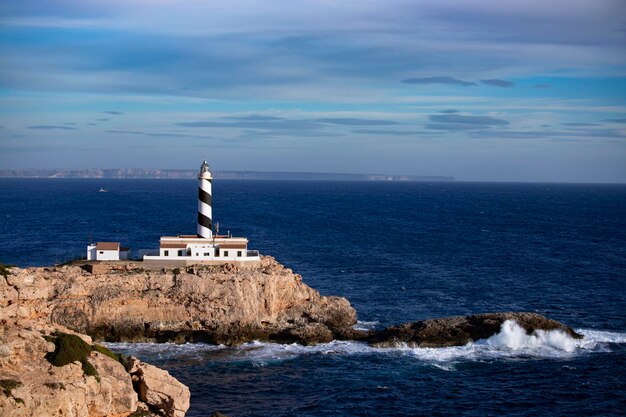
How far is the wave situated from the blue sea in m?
0.13

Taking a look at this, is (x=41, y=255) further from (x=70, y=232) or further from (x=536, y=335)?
(x=536, y=335)

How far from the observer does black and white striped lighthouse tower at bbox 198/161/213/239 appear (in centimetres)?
6084

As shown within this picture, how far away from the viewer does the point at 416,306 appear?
6150cm

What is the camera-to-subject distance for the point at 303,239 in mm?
103062

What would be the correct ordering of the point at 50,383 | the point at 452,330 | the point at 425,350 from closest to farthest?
the point at 50,383, the point at 425,350, the point at 452,330

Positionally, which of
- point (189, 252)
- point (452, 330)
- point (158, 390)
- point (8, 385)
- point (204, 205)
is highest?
point (204, 205)

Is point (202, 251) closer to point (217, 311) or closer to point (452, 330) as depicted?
point (217, 311)

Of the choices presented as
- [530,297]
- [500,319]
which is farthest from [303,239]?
[500,319]

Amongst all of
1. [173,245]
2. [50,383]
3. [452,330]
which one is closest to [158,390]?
[50,383]

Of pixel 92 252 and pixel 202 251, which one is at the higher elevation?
pixel 202 251

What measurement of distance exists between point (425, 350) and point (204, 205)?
74.4 feet

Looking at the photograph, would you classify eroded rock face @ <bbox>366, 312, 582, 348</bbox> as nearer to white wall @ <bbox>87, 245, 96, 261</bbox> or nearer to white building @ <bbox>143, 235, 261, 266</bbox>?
white building @ <bbox>143, 235, 261, 266</bbox>

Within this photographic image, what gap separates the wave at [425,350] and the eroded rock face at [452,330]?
1.39 ft

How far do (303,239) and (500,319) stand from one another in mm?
54332
